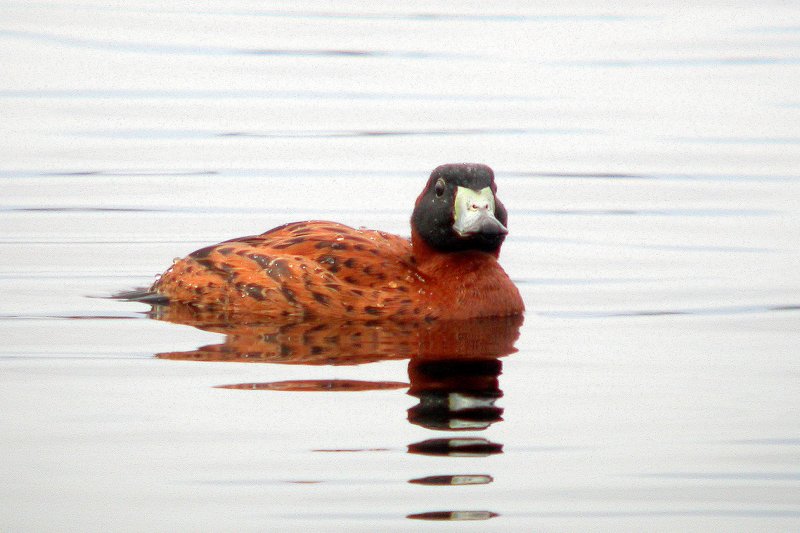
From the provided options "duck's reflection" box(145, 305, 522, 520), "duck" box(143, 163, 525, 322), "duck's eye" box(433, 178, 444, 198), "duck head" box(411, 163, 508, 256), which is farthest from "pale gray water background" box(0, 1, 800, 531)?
"duck's eye" box(433, 178, 444, 198)

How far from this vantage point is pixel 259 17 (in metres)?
28.8

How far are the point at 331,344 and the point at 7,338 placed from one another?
76.0 inches

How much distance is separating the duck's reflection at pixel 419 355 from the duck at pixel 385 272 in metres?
0.10

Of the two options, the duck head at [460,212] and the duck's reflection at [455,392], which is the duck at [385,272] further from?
the duck's reflection at [455,392]

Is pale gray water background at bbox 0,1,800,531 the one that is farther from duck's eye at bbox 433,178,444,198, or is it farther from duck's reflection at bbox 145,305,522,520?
duck's eye at bbox 433,178,444,198

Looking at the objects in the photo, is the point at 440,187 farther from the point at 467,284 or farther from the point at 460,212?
the point at 467,284

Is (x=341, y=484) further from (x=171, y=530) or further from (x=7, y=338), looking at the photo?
(x=7, y=338)

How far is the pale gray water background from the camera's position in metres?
7.51

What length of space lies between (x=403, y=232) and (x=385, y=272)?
11.4 ft

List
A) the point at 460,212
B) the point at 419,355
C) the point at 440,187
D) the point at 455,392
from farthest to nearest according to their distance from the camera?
the point at 440,187
the point at 460,212
the point at 419,355
the point at 455,392

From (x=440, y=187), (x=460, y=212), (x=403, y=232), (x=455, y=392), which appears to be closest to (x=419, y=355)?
(x=455, y=392)

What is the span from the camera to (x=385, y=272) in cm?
1092

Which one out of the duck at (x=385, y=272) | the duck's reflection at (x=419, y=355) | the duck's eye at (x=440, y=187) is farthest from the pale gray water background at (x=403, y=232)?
the duck's eye at (x=440, y=187)

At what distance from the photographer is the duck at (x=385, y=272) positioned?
10766 mm
